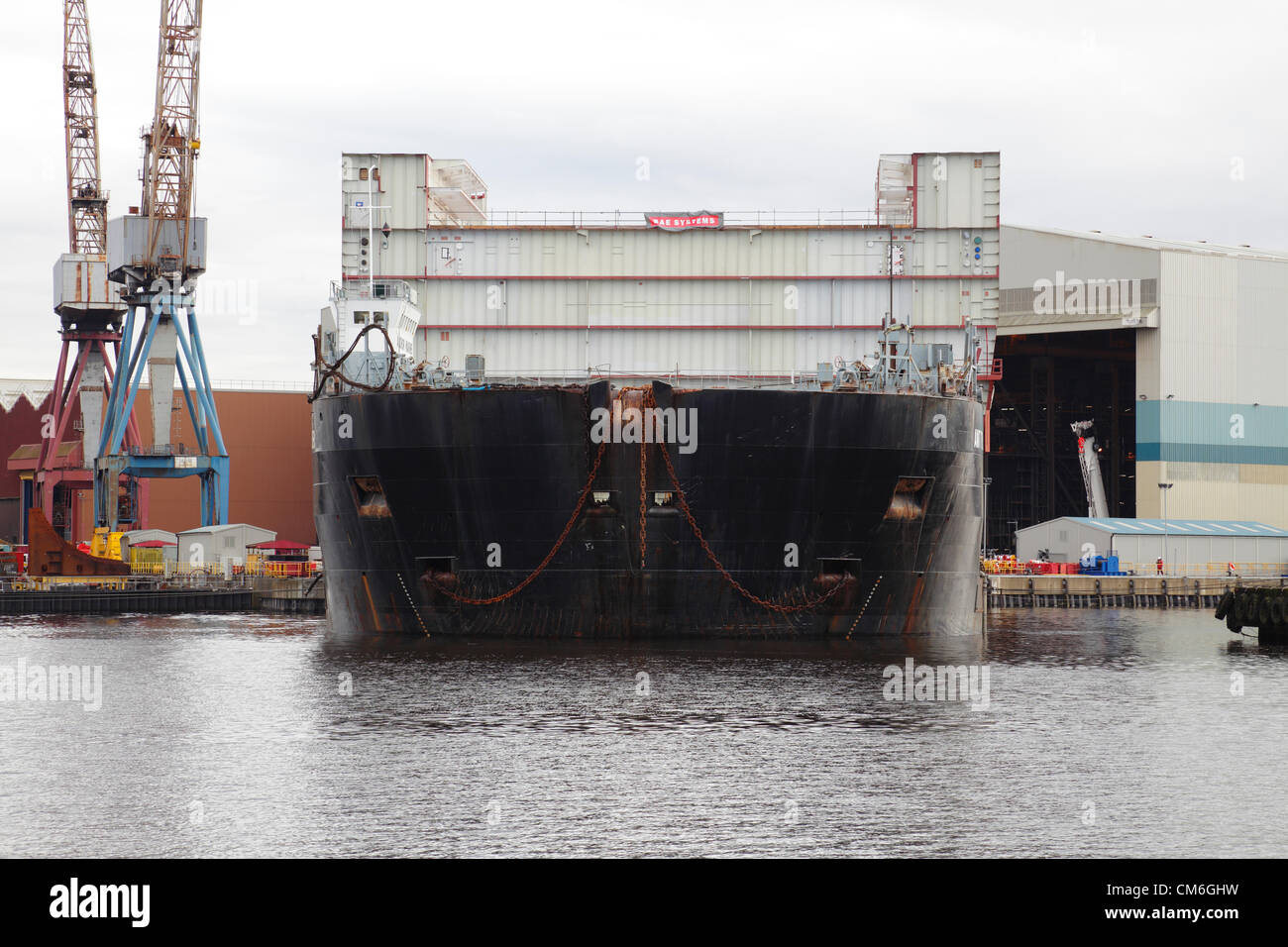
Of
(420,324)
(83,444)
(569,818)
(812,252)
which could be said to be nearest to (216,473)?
(83,444)

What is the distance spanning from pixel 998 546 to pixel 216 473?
5844 centimetres

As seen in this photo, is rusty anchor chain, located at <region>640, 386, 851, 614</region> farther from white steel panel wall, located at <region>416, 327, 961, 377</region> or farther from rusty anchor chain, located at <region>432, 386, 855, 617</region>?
white steel panel wall, located at <region>416, 327, 961, 377</region>

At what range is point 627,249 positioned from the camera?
55781 millimetres

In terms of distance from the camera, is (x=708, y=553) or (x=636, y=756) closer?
(x=636, y=756)

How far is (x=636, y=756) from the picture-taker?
2670cm

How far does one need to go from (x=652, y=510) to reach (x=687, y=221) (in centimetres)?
1795

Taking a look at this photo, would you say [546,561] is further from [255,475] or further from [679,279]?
[255,475]

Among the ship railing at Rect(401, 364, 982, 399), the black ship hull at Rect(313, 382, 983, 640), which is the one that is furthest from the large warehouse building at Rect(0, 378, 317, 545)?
the black ship hull at Rect(313, 382, 983, 640)

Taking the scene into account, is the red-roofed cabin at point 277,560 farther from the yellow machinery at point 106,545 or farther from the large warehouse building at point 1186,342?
Result: the large warehouse building at point 1186,342

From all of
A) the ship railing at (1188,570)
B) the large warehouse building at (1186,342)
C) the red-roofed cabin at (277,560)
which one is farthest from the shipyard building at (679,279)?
the large warehouse building at (1186,342)

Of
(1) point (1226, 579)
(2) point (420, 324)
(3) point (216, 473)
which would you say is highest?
(2) point (420, 324)

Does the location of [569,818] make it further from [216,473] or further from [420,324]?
[216,473]

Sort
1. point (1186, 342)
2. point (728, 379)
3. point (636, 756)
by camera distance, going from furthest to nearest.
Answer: point (1186, 342) → point (728, 379) → point (636, 756)

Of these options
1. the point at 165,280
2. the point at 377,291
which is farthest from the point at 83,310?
the point at 377,291
